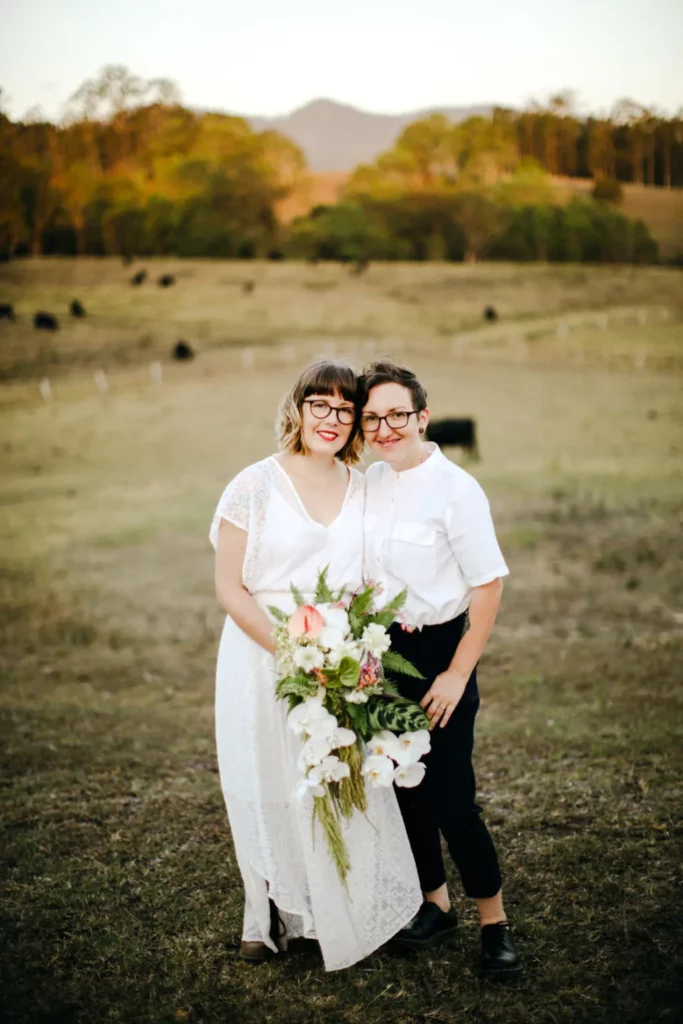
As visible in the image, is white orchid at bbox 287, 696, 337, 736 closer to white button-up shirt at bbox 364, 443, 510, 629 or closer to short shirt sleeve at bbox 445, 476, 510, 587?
white button-up shirt at bbox 364, 443, 510, 629

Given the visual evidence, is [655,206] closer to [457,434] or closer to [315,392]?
[457,434]

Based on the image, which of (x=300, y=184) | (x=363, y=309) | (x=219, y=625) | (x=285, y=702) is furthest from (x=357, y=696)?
(x=300, y=184)

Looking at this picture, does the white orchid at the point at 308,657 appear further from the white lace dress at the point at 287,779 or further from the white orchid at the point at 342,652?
the white lace dress at the point at 287,779

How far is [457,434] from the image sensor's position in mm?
13789

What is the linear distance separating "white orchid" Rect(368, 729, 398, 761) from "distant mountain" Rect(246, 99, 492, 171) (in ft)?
47.6

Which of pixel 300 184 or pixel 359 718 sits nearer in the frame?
pixel 359 718

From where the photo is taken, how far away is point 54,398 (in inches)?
587

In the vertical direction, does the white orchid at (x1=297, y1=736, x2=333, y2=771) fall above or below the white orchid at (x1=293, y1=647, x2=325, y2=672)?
below

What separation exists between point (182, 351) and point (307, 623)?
15757 mm

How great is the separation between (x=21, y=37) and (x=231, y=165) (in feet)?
22.4

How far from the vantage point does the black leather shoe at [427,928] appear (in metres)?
2.80

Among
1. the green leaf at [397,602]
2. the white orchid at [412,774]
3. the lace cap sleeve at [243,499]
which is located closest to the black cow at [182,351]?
the lace cap sleeve at [243,499]

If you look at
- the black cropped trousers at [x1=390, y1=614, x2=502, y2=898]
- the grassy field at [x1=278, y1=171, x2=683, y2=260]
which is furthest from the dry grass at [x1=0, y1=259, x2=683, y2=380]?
the black cropped trousers at [x1=390, y1=614, x2=502, y2=898]

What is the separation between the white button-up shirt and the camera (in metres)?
2.43
